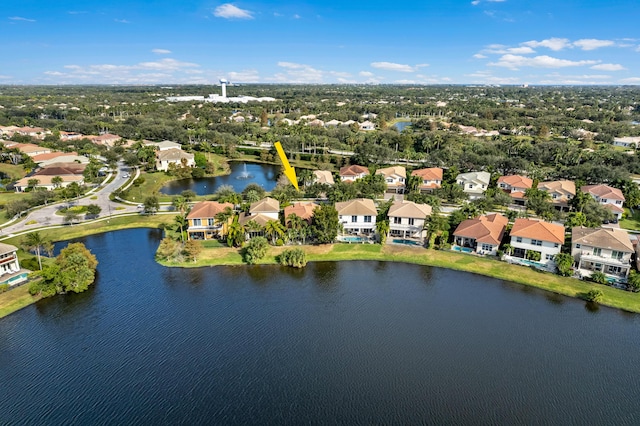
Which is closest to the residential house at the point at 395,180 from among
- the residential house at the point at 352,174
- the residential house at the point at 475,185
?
the residential house at the point at 352,174

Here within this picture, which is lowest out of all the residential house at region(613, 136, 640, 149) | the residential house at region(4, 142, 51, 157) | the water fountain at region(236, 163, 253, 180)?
the water fountain at region(236, 163, 253, 180)

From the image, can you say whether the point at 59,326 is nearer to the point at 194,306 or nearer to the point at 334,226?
the point at 194,306

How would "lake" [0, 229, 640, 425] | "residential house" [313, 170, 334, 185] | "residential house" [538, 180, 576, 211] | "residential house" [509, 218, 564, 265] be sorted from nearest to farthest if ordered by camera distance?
"lake" [0, 229, 640, 425]
"residential house" [509, 218, 564, 265]
"residential house" [538, 180, 576, 211]
"residential house" [313, 170, 334, 185]

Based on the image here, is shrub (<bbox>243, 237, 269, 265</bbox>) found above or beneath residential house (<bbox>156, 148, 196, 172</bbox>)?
beneath

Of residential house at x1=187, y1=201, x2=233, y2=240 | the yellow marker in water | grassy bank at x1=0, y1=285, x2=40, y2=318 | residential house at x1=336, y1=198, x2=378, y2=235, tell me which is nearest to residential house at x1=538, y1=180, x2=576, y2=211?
residential house at x1=336, y1=198, x2=378, y2=235

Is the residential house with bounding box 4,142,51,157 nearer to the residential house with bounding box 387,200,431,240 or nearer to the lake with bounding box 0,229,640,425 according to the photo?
the lake with bounding box 0,229,640,425

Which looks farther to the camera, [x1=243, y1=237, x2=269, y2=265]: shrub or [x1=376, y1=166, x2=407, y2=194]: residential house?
[x1=376, y1=166, x2=407, y2=194]: residential house

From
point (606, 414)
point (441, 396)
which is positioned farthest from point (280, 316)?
point (606, 414)
